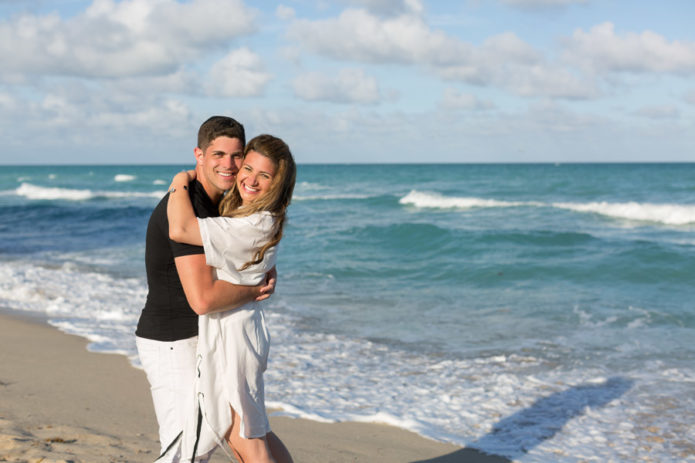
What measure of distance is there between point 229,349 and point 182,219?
0.61 meters

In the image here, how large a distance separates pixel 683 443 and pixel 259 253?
14.1 feet

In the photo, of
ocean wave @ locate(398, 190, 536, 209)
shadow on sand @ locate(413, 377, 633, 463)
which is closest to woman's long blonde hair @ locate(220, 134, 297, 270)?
shadow on sand @ locate(413, 377, 633, 463)

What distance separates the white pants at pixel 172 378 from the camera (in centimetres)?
286

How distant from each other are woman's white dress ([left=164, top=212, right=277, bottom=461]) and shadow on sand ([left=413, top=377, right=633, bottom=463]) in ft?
7.60

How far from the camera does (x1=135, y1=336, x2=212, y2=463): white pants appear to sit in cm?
286

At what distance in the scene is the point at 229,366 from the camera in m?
2.75

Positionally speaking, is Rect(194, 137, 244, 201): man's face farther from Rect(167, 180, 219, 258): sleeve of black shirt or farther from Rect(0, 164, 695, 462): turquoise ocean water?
Rect(0, 164, 695, 462): turquoise ocean water

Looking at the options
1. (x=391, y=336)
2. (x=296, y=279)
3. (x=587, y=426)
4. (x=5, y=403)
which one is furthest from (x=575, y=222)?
(x=5, y=403)

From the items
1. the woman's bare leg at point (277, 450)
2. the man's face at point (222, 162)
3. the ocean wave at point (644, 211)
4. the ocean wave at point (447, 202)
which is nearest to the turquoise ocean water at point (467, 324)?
the woman's bare leg at point (277, 450)

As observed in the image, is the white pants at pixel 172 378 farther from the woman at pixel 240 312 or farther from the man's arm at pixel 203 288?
the man's arm at pixel 203 288

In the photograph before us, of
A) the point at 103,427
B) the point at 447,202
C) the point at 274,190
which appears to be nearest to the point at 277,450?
the point at 274,190

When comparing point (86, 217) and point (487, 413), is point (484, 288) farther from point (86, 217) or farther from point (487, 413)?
point (86, 217)

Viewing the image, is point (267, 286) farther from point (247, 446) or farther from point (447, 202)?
point (447, 202)

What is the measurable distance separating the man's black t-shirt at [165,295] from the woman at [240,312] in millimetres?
124
